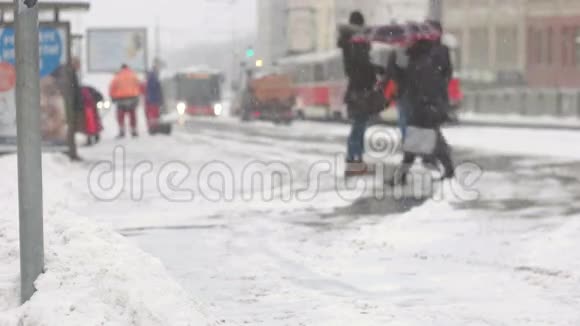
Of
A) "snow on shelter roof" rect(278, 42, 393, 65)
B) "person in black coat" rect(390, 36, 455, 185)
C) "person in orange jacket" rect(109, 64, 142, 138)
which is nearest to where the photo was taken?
"person in black coat" rect(390, 36, 455, 185)

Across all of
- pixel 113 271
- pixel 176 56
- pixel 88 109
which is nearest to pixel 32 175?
pixel 113 271

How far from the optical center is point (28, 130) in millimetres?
5023

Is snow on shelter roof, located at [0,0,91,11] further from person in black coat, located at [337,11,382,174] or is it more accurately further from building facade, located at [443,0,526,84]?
building facade, located at [443,0,526,84]

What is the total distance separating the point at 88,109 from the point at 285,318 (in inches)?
657

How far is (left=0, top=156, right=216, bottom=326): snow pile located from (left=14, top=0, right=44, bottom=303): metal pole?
201mm

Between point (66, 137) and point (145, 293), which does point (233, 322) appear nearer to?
point (145, 293)

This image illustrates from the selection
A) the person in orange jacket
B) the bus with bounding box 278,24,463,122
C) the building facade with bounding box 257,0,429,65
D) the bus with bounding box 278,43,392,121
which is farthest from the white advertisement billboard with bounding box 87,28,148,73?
the person in orange jacket

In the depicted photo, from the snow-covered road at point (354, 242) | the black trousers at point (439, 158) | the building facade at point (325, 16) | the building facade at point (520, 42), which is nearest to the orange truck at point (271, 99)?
the building facade at point (520, 42)

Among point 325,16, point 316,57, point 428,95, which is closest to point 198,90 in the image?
point 316,57

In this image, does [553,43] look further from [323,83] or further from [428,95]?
[428,95]

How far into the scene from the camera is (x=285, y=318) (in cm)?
567

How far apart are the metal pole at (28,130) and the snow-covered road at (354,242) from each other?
1071 millimetres

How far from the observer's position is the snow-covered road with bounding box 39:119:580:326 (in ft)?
19.5

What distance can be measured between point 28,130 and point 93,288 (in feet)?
2.56
